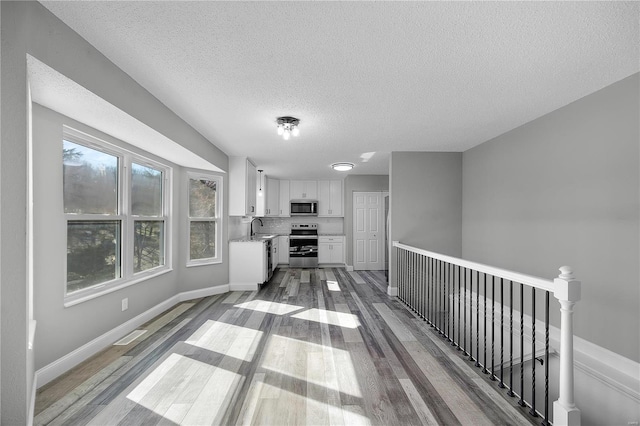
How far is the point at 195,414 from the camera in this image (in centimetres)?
192

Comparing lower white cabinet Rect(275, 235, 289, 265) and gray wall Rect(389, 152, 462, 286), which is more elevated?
gray wall Rect(389, 152, 462, 286)

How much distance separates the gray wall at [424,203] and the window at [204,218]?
9.80 feet

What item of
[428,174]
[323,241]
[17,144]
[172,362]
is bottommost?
[172,362]

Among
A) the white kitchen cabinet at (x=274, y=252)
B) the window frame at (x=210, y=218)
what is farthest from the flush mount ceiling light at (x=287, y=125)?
the white kitchen cabinet at (x=274, y=252)

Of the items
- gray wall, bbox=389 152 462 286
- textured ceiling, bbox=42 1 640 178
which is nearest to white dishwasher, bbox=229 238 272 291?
gray wall, bbox=389 152 462 286

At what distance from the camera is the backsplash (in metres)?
8.41

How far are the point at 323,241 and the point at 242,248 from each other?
3086mm

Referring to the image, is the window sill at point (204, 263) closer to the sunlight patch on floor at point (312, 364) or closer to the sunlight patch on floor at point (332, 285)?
the sunlight patch on floor at point (332, 285)

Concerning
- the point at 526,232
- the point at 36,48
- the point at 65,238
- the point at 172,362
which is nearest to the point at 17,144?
the point at 36,48

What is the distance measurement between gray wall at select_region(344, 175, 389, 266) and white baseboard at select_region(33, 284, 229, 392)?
4.17 meters

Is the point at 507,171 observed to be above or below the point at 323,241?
above

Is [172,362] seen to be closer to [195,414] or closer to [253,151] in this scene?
[195,414]

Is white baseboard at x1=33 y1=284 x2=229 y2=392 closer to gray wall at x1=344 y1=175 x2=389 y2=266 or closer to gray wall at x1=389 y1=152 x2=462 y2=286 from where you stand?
gray wall at x1=389 y1=152 x2=462 y2=286

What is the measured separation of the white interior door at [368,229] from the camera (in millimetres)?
→ 7621
